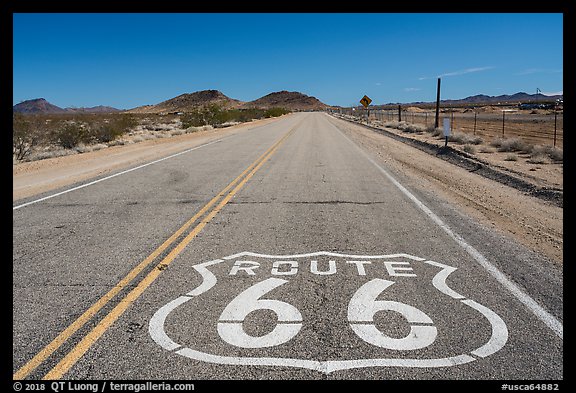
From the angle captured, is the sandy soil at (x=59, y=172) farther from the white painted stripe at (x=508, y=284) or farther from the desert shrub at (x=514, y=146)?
the desert shrub at (x=514, y=146)

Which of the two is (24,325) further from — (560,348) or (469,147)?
(469,147)

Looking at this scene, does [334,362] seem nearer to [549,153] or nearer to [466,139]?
[549,153]

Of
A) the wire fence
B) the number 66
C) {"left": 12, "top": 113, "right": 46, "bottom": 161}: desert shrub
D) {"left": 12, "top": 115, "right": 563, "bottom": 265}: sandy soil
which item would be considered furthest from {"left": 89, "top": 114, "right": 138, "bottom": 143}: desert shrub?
the number 66

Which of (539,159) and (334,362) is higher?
(539,159)

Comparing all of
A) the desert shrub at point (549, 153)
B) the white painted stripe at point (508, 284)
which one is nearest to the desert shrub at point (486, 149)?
the desert shrub at point (549, 153)

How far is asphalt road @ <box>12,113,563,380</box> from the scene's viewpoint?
3279 mm

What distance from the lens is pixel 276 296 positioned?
4.41 meters

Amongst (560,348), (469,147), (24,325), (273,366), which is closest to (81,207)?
(24,325)

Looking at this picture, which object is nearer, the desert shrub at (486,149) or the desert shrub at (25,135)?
the desert shrub at (486,149)

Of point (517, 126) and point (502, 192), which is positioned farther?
point (517, 126)

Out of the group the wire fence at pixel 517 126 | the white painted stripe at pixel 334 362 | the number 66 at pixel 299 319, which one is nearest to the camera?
the white painted stripe at pixel 334 362

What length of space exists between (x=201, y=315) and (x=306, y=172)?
31.3 feet

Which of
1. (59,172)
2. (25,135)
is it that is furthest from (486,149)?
(25,135)

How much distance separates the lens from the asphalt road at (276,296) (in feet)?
10.8
